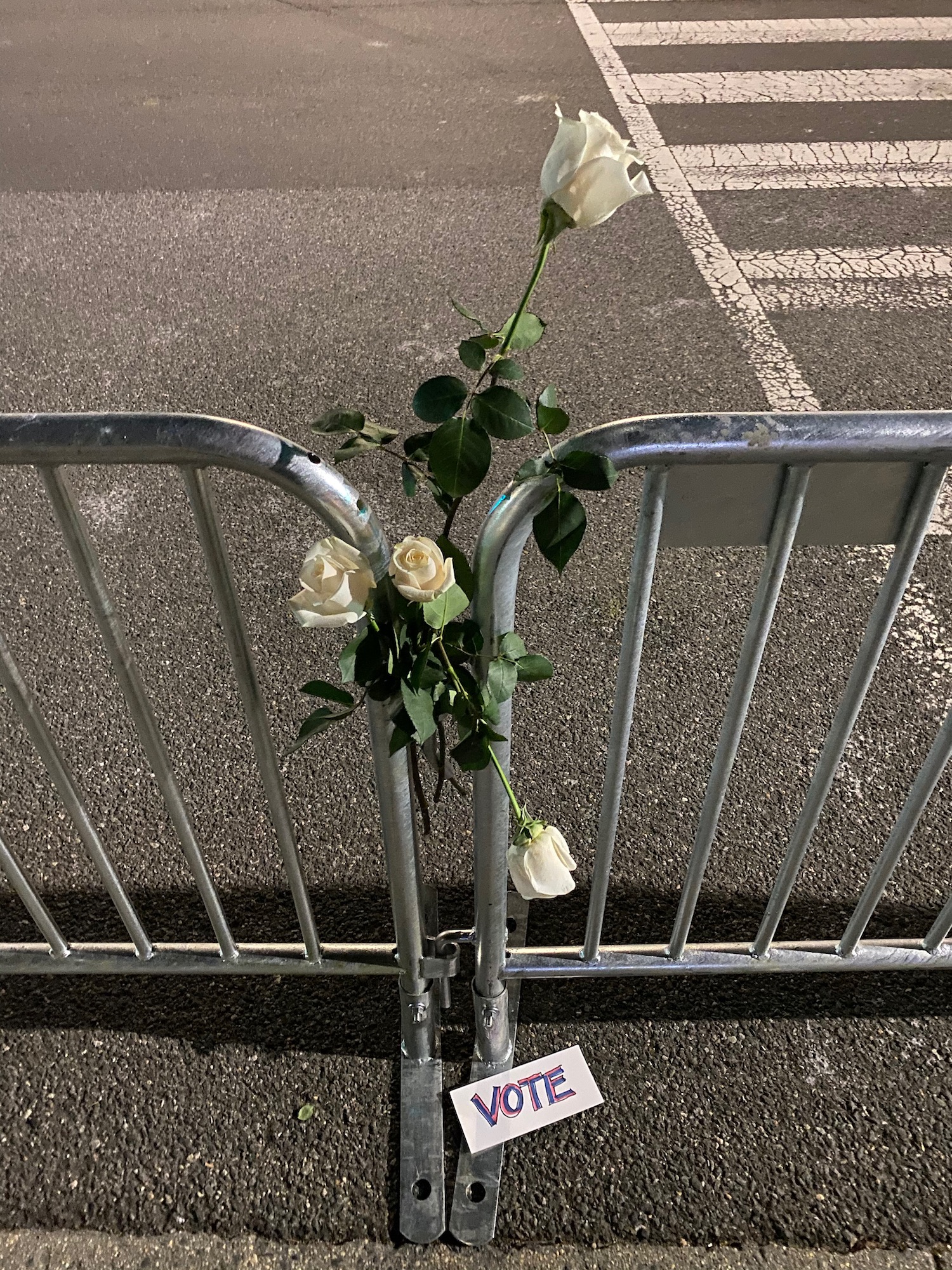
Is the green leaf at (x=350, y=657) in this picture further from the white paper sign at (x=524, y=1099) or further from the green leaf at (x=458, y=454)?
the white paper sign at (x=524, y=1099)

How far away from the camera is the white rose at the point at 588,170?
1.20 meters

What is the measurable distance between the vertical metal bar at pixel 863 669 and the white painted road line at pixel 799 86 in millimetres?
6234

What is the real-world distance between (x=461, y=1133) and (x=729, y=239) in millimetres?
4815

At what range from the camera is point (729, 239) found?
5395mm

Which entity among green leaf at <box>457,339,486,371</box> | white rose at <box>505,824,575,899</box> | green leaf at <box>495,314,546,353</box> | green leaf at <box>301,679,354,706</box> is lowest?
white rose at <box>505,824,575,899</box>

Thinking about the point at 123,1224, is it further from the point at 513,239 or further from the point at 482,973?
the point at 513,239

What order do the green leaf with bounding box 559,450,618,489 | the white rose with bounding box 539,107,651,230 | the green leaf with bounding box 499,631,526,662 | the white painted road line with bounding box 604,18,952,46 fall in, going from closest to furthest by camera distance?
the white rose with bounding box 539,107,651,230 → the green leaf with bounding box 559,450,618,489 → the green leaf with bounding box 499,631,526,662 → the white painted road line with bounding box 604,18,952,46

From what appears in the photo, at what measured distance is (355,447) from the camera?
1.45 m

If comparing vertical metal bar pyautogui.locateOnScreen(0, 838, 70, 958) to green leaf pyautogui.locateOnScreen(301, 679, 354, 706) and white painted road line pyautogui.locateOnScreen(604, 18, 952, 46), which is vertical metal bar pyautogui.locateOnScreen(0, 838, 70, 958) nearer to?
green leaf pyautogui.locateOnScreen(301, 679, 354, 706)

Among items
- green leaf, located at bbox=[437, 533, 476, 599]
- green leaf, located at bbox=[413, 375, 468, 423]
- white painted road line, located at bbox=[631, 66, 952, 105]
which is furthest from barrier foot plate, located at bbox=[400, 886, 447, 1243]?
white painted road line, located at bbox=[631, 66, 952, 105]

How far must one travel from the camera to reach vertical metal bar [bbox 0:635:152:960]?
65.7 inches

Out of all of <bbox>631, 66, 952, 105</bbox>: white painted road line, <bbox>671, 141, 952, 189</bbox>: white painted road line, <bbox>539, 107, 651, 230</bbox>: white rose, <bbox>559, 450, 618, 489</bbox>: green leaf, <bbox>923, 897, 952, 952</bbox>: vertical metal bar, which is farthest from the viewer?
<bbox>631, 66, 952, 105</bbox>: white painted road line

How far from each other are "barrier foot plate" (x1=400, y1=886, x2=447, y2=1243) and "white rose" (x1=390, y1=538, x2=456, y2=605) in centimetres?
122

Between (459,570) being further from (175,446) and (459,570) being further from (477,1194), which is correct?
(477,1194)
